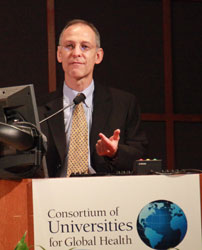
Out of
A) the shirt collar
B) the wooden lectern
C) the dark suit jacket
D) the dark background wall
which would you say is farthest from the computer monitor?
the dark background wall

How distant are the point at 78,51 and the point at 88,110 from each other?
0.33 metres

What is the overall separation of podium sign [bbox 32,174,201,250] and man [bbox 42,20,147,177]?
833mm

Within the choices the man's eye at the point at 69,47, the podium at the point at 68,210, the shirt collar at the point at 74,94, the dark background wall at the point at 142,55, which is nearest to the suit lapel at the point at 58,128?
the shirt collar at the point at 74,94

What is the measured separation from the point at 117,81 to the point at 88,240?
101 inches

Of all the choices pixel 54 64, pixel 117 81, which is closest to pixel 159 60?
pixel 117 81

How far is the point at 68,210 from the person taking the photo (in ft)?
5.82

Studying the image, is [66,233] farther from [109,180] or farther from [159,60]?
[159,60]

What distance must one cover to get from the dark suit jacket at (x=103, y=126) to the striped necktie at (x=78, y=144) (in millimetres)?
41

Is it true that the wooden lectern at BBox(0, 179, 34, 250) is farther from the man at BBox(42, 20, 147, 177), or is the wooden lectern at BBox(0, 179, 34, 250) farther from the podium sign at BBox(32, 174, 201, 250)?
the man at BBox(42, 20, 147, 177)

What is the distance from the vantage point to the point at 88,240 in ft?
5.79

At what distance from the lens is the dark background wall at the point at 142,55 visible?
13.3 ft

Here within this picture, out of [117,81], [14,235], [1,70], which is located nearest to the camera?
[14,235]

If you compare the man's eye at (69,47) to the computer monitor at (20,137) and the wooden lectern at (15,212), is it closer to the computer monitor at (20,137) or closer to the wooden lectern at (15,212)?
the computer monitor at (20,137)

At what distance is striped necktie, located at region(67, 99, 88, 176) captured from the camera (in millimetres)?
2703
